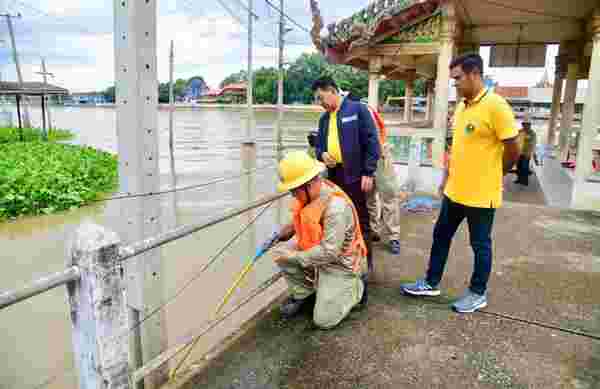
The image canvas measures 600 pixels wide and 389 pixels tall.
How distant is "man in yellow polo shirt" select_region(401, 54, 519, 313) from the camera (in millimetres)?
2670

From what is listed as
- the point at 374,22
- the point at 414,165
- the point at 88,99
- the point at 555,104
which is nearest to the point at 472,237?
the point at 414,165

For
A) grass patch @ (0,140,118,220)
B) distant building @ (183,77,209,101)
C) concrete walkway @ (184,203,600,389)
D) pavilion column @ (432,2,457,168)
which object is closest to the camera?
concrete walkway @ (184,203,600,389)

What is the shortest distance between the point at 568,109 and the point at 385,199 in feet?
27.2

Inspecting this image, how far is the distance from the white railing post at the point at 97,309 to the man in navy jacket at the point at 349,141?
2.02 m

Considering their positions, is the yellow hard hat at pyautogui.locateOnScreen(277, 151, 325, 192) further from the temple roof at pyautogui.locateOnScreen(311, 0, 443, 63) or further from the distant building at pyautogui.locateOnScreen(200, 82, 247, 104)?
the distant building at pyautogui.locateOnScreen(200, 82, 247, 104)

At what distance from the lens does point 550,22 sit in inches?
322

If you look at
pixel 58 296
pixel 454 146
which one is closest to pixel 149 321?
pixel 454 146

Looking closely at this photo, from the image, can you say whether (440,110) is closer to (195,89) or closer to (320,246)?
(320,246)

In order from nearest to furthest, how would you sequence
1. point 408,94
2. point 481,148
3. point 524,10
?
point 481,148
point 524,10
point 408,94

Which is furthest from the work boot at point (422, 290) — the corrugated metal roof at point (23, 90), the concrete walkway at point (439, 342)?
the corrugated metal roof at point (23, 90)

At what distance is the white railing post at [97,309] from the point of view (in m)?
1.68

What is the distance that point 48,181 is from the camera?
1053 centimetres

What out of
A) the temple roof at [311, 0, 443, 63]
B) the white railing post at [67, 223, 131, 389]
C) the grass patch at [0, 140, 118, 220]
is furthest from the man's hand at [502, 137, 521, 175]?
the grass patch at [0, 140, 118, 220]

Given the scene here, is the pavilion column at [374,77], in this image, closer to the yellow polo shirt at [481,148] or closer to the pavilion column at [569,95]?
the pavilion column at [569,95]
